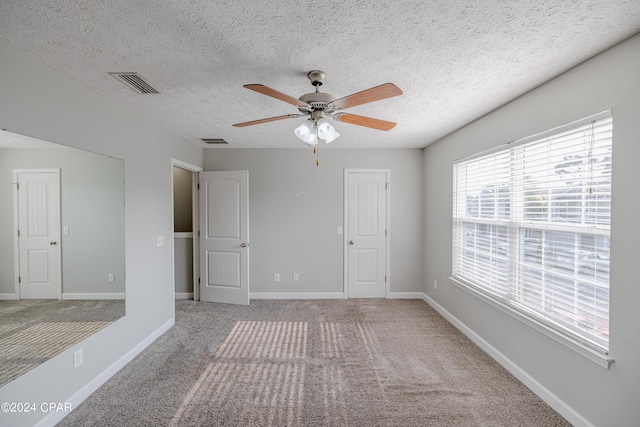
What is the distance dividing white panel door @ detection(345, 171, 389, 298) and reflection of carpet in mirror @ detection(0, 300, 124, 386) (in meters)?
3.28

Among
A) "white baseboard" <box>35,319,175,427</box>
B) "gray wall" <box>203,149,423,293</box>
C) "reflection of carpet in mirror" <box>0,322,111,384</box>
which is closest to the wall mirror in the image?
"reflection of carpet in mirror" <box>0,322,111,384</box>

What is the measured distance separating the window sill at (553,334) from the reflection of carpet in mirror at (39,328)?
3.51m

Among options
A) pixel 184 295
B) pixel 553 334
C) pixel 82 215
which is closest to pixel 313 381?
pixel 553 334

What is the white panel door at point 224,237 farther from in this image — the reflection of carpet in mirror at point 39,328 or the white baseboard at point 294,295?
the reflection of carpet in mirror at point 39,328

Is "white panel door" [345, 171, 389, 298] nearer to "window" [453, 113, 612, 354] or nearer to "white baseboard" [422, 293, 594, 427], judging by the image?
"white baseboard" [422, 293, 594, 427]

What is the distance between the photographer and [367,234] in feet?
15.1

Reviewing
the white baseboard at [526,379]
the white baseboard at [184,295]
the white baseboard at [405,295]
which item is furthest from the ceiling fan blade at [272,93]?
the white baseboard at [184,295]

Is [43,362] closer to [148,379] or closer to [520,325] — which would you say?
[148,379]

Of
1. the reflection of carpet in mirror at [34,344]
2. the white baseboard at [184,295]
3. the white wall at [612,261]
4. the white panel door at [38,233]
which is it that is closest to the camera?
the white wall at [612,261]

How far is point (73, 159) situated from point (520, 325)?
385 centimetres

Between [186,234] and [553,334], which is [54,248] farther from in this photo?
[553,334]

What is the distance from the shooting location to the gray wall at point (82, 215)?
171 centimetres

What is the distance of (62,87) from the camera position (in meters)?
2.01

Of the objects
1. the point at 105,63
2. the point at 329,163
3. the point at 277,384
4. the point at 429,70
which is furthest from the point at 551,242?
the point at 105,63
